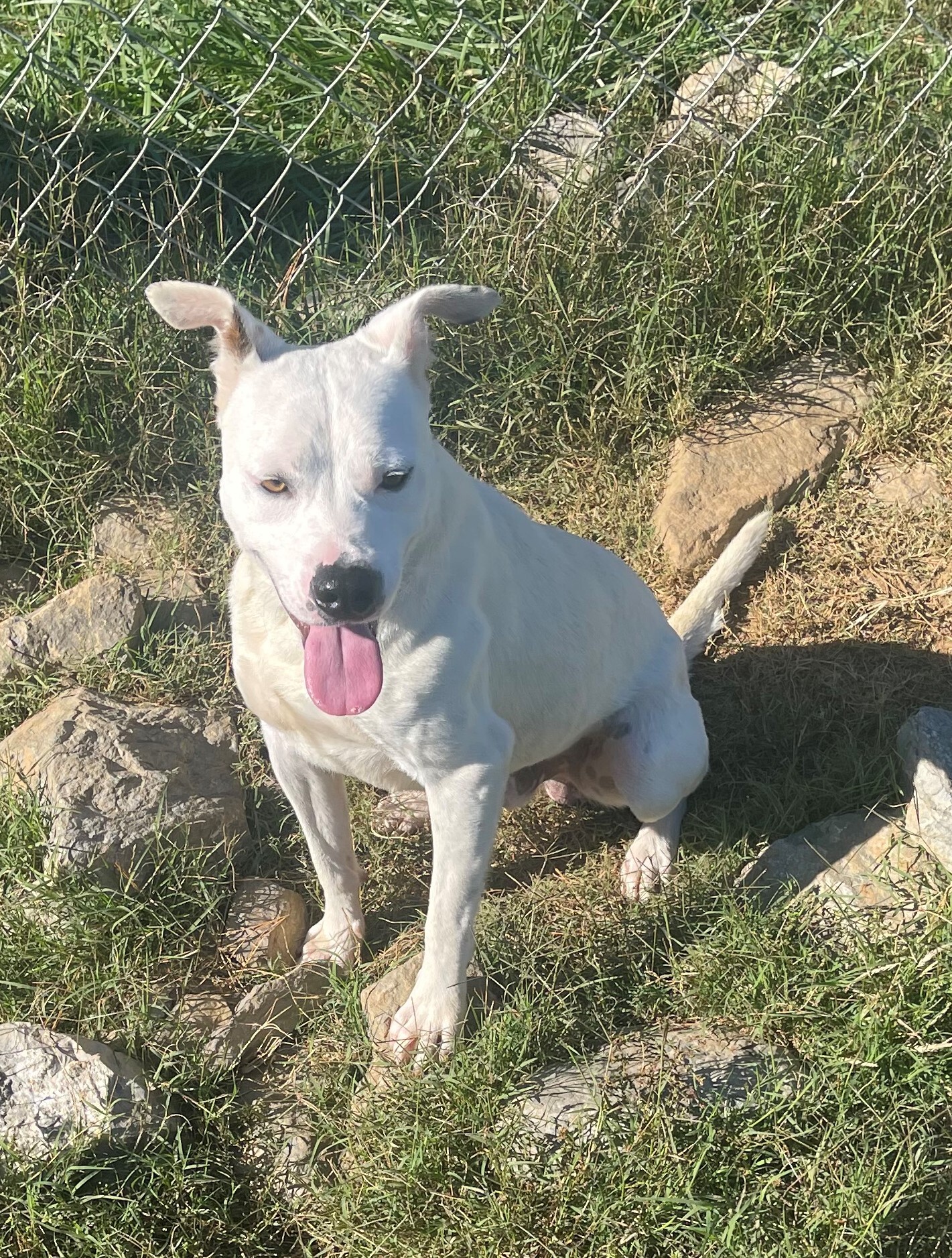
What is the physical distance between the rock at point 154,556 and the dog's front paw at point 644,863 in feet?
5.38

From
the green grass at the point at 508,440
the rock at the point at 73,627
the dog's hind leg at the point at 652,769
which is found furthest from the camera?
the rock at the point at 73,627

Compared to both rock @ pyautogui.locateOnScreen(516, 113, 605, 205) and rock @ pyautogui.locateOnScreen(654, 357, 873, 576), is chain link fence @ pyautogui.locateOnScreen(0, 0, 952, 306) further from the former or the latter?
rock @ pyautogui.locateOnScreen(654, 357, 873, 576)

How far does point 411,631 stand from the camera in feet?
8.32

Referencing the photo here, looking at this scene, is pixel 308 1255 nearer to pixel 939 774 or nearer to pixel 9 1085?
pixel 9 1085

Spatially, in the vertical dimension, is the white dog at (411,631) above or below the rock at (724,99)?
below

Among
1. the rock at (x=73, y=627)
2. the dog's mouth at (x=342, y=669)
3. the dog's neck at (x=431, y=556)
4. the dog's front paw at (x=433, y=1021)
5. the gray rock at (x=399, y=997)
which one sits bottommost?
the rock at (x=73, y=627)

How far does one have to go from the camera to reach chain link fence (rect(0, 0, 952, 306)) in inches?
172

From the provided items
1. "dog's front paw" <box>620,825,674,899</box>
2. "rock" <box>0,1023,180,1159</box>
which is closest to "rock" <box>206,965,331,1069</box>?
"rock" <box>0,1023,180,1159</box>

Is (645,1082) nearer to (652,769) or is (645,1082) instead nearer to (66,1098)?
(652,769)

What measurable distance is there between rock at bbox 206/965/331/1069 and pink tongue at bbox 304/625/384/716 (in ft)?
3.23

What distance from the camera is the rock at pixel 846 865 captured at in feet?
9.79

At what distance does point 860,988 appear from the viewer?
109 inches

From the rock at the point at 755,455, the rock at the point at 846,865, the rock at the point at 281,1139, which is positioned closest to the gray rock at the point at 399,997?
the rock at the point at 281,1139

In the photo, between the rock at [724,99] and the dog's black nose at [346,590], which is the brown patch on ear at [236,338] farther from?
the rock at [724,99]
